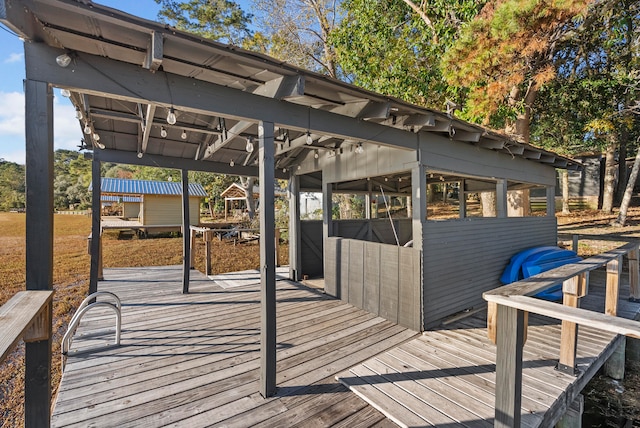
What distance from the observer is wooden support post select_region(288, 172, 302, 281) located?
6.32 meters

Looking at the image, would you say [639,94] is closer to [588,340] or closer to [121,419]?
[588,340]

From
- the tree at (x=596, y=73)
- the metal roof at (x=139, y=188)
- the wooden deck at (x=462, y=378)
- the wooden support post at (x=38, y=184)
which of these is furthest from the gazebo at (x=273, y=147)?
the metal roof at (x=139, y=188)

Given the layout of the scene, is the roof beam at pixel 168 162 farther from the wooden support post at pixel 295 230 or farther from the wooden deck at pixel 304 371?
the wooden deck at pixel 304 371

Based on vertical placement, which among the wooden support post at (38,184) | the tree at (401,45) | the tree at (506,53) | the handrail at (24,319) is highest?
the tree at (401,45)

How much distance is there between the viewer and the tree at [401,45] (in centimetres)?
774

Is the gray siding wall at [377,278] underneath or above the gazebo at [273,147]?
underneath

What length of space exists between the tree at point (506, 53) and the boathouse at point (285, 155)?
1.56 meters

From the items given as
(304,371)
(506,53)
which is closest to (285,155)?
(304,371)

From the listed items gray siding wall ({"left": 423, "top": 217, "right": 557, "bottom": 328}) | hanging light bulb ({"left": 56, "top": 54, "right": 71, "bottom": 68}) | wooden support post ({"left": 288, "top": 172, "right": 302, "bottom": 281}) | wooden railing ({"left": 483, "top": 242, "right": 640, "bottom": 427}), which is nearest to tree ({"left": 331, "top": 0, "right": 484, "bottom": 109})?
gray siding wall ({"left": 423, "top": 217, "right": 557, "bottom": 328})

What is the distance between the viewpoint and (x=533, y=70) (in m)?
6.53

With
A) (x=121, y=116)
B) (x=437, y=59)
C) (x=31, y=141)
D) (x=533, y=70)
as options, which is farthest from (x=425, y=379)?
(x=437, y=59)

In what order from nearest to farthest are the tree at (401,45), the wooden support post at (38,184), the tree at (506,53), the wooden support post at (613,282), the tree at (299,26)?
the wooden support post at (38,184)
the wooden support post at (613,282)
the tree at (506,53)
the tree at (401,45)
the tree at (299,26)

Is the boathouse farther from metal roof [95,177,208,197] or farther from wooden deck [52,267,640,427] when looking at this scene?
metal roof [95,177,208,197]

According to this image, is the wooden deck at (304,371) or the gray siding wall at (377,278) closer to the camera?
the wooden deck at (304,371)
